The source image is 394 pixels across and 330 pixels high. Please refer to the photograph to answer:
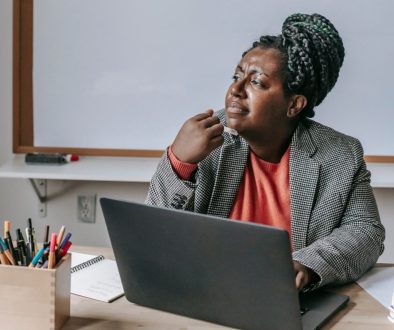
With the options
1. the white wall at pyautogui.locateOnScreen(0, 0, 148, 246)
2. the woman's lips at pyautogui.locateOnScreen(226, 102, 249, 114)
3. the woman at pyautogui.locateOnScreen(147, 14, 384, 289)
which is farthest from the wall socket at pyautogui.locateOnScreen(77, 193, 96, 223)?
the woman's lips at pyautogui.locateOnScreen(226, 102, 249, 114)

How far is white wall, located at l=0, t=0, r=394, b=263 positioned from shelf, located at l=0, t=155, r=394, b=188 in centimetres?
11

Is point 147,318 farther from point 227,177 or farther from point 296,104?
point 296,104

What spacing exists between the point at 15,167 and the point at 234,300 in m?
1.54

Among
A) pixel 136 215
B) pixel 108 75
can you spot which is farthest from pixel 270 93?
pixel 108 75

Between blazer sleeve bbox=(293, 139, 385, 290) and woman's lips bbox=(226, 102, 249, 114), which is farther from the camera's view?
woman's lips bbox=(226, 102, 249, 114)

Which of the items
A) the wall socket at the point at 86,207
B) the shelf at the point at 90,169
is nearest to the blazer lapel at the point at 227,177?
the shelf at the point at 90,169

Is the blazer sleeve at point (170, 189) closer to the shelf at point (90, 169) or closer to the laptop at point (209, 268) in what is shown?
the laptop at point (209, 268)

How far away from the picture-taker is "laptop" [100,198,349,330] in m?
0.88

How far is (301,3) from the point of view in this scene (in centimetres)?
231

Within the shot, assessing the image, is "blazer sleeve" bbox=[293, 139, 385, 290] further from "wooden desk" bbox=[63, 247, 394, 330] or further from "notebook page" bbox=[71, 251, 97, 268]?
"notebook page" bbox=[71, 251, 97, 268]

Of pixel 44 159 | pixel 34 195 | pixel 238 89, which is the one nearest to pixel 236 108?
pixel 238 89

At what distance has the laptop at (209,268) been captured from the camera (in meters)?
0.88

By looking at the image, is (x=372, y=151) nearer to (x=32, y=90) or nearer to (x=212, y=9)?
(x=212, y=9)

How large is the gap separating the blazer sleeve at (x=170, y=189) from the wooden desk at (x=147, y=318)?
0.30m
